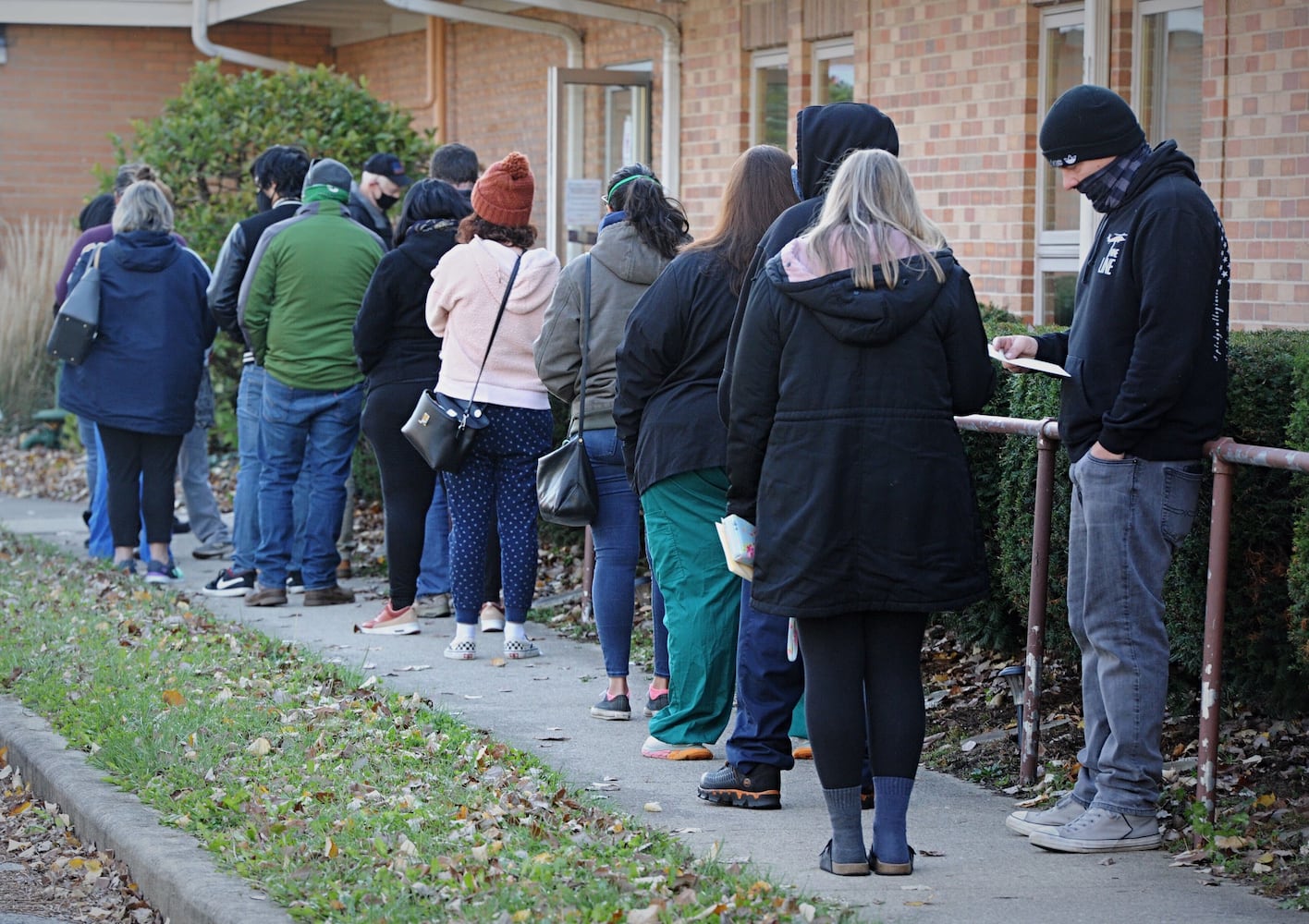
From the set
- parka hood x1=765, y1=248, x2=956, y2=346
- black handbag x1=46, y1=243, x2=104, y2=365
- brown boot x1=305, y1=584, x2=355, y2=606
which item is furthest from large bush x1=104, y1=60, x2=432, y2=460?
parka hood x1=765, y1=248, x2=956, y2=346

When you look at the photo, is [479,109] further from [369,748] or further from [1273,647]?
[1273,647]

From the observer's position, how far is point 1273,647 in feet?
16.4

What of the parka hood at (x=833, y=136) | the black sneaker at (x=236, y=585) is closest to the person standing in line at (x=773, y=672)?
the parka hood at (x=833, y=136)

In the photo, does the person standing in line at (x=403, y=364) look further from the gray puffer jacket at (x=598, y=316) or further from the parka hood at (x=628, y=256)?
the parka hood at (x=628, y=256)

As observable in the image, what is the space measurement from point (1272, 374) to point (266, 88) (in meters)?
8.58

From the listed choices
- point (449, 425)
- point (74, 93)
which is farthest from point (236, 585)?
point (74, 93)

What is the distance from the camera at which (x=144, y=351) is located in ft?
30.7

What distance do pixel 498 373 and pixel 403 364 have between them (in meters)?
0.81

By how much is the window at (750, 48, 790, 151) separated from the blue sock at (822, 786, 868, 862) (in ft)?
26.3

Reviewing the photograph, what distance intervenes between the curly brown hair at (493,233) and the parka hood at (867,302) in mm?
3043

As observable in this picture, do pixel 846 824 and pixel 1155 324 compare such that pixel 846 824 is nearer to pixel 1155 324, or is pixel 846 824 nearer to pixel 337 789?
pixel 1155 324

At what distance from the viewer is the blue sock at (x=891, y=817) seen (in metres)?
4.44

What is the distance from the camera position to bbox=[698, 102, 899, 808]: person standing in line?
4828 mm

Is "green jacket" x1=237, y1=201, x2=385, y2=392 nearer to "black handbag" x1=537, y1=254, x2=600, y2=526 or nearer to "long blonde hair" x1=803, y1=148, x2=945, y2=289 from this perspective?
"black handbag" x1=537, y1=254, x2=600, y2=526
